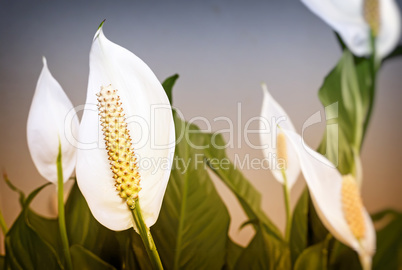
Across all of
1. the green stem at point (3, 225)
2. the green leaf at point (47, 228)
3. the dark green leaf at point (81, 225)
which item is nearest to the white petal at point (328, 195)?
the dark green leaf at point (81, 225)

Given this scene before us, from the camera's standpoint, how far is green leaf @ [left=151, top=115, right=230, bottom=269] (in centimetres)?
74

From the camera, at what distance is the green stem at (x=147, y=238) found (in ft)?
2.39

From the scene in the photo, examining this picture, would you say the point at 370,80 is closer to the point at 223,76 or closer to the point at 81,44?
the point at 223,76

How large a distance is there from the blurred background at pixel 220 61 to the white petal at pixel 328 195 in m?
0.03

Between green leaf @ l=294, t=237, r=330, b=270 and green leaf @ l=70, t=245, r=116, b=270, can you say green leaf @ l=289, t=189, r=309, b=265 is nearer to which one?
green leaf @ l=294, t=237, r=330, b=270

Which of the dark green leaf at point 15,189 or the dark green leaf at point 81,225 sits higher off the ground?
the dark green leaf at point 15,189

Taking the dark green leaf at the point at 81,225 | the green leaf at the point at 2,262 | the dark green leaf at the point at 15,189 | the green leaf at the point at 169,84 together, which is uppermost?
the green leaf at the point at 169,84

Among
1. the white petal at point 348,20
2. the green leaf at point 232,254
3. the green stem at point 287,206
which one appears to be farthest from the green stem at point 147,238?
the white petal at point 348,20

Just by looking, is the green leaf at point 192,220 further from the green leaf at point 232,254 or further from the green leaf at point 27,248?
the green leaf at point 27,248

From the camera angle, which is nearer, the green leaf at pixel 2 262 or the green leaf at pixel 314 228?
the green leaf at pixel 314 228

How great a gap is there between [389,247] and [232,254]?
291 millimetres

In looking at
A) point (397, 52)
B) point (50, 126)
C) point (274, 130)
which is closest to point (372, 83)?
point (397, 52)

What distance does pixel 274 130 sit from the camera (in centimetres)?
72

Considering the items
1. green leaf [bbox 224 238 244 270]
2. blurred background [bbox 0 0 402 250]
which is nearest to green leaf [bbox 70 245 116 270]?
blurred background [bbox 0 0 402 250]
